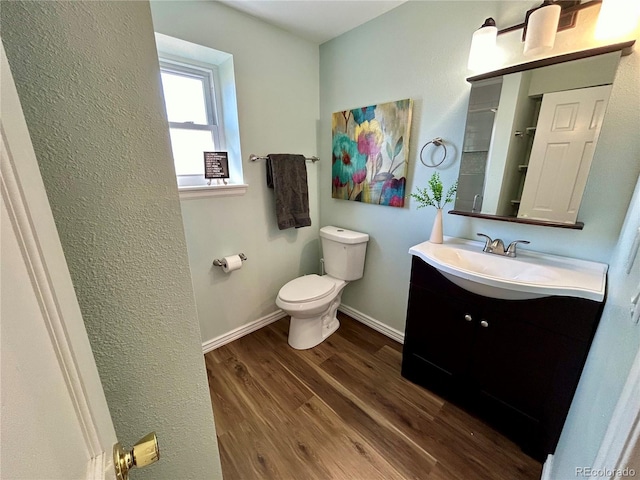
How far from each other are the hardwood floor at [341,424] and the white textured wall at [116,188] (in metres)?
0.83

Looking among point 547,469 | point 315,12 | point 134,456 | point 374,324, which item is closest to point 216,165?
point 315,12

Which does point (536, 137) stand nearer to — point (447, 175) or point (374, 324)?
point (447, 175)

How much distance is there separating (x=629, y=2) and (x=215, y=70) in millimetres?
2021

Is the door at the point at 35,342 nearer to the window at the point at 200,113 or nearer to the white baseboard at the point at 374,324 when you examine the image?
the window at the point at 200,113

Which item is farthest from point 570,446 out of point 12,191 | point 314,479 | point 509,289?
point 12,191

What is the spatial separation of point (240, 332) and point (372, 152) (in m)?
1.71

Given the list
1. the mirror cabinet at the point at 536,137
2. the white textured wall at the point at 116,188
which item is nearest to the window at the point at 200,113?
the white textured wall at the point at 116,188

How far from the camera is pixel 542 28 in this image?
1076 millimetres

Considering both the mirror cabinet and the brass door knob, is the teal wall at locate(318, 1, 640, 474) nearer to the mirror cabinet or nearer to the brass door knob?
the mirror cabinet

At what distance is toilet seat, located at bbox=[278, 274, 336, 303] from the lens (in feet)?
5.89

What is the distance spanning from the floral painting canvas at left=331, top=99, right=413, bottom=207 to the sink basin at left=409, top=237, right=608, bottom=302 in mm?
519

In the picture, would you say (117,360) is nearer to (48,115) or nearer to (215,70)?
(48,115)

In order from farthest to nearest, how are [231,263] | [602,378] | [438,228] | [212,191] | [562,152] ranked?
[231,263]
[212,191]
[438,228]
[562,152]
[602,378]

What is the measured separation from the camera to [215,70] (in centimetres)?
175
